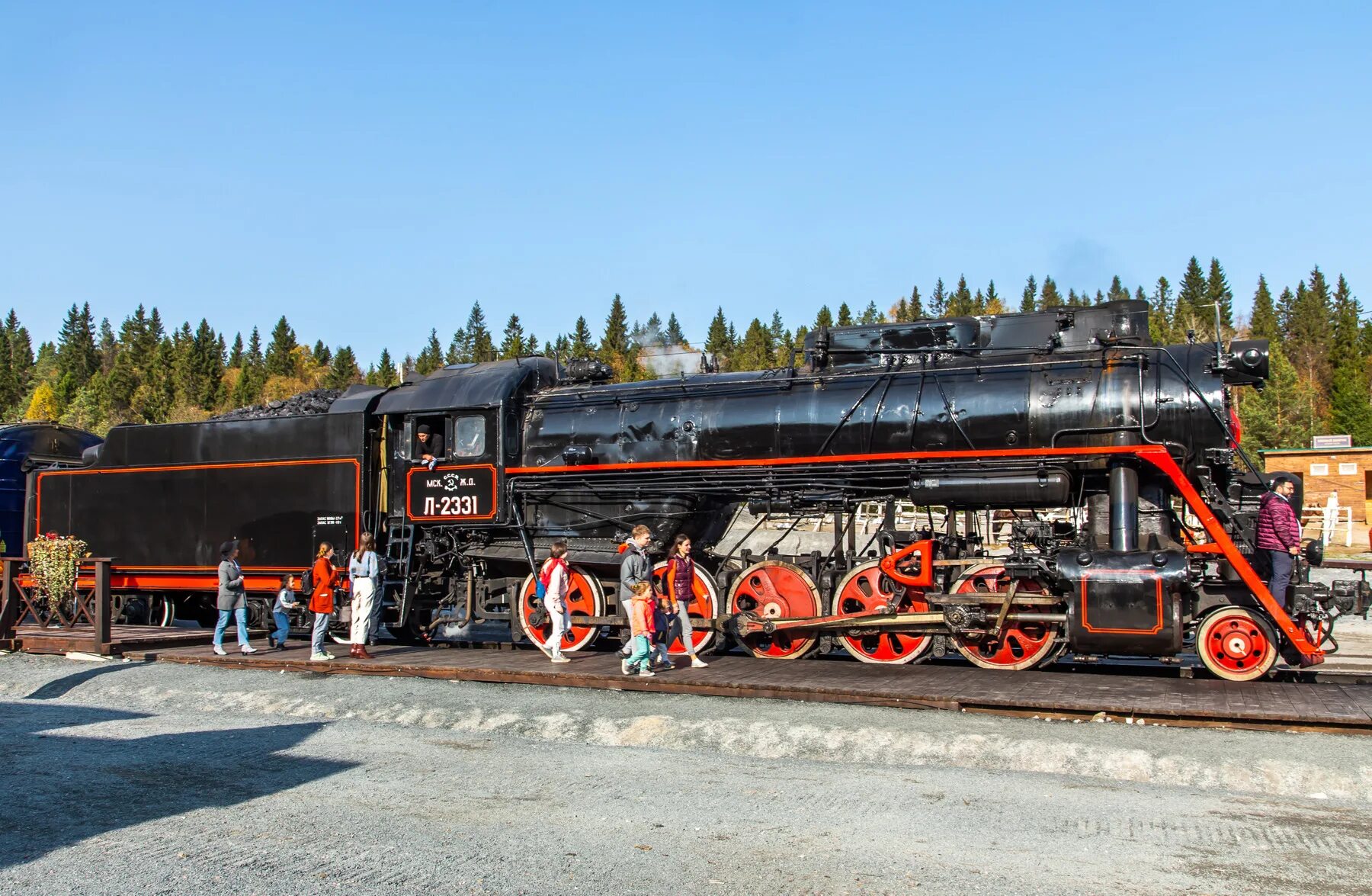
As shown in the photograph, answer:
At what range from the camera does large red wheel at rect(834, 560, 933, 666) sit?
36.6 ft

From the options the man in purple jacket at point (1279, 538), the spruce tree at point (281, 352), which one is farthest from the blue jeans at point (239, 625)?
the spruce tree at point (281, 352)

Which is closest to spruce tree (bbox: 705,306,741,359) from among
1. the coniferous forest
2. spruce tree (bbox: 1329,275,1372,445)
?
the coniferous forest

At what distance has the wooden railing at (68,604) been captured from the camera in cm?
1355

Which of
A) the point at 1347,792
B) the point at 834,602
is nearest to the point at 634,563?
the point at 834,602

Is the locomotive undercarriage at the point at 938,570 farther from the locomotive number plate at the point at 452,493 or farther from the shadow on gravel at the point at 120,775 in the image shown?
the shadow on gravel at the point at 120,775

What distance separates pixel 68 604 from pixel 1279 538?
16.1 metres

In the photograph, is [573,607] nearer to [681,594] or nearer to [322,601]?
[681,594]

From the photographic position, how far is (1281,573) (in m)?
9.76

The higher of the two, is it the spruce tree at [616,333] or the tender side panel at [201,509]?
the spruce tree at [616,333]

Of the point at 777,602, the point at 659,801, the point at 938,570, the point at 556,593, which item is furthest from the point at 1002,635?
the point at 659,801

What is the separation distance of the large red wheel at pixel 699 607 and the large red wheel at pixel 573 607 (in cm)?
86

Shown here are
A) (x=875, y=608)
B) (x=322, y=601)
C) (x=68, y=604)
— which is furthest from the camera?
(x=68, y=604)

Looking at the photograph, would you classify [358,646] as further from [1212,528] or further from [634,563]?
[1212,528]

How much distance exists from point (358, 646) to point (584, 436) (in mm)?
3617
